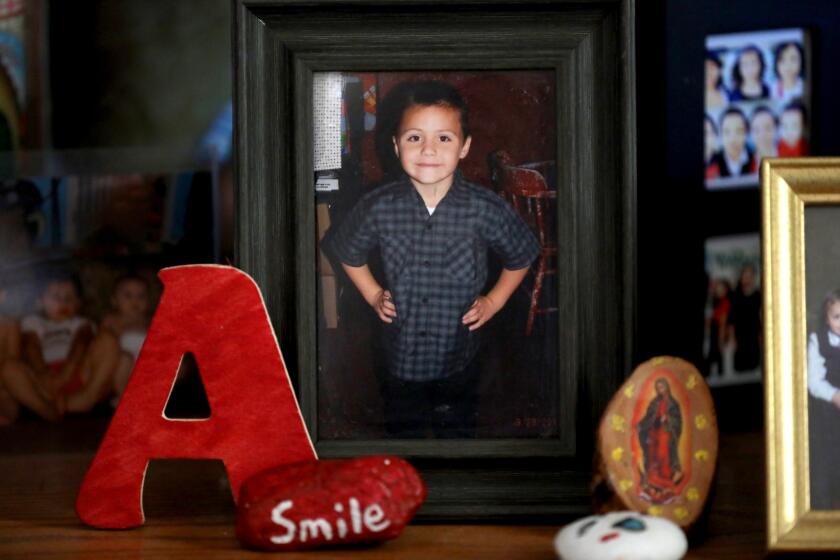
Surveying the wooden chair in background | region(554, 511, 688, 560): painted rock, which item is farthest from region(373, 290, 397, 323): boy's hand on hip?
region(554, 511, 688, 560): painted rock

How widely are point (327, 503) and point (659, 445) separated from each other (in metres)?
0.24

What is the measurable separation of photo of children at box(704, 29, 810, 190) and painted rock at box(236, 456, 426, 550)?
0.50 m

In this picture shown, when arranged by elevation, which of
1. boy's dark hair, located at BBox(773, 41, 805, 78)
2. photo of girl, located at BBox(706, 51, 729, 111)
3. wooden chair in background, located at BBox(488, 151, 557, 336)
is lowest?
wooden chair in background, located at BBox(488, 151, 557, 336)

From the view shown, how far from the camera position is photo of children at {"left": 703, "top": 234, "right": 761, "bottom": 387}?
112 centimetres

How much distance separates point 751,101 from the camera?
111cm

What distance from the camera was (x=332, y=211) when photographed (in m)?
0.89

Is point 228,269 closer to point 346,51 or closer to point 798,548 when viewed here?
point 346,51

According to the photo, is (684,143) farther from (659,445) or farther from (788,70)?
(659,445)

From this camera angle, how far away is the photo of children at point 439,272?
0.88 m

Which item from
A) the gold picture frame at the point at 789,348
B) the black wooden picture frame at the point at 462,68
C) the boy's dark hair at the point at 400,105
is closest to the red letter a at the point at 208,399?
the black wooden picture frame at the point at 462,68

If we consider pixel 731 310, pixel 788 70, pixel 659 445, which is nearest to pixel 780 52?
pixel 788 70

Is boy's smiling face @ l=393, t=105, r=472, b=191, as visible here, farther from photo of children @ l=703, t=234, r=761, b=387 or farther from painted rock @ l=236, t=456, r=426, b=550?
photo of children @ l=703, t=234, r=761, b=387

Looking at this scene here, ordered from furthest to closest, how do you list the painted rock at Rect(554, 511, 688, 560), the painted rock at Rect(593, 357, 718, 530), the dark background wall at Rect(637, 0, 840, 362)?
the dark background wall at Rect(637, 0, 840, 362) < the painted rock at Rect(593, 357, 718, 530) < the painted rock at Rect(554, 511, 688, 560)

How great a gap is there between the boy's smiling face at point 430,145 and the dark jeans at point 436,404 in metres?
0.15
